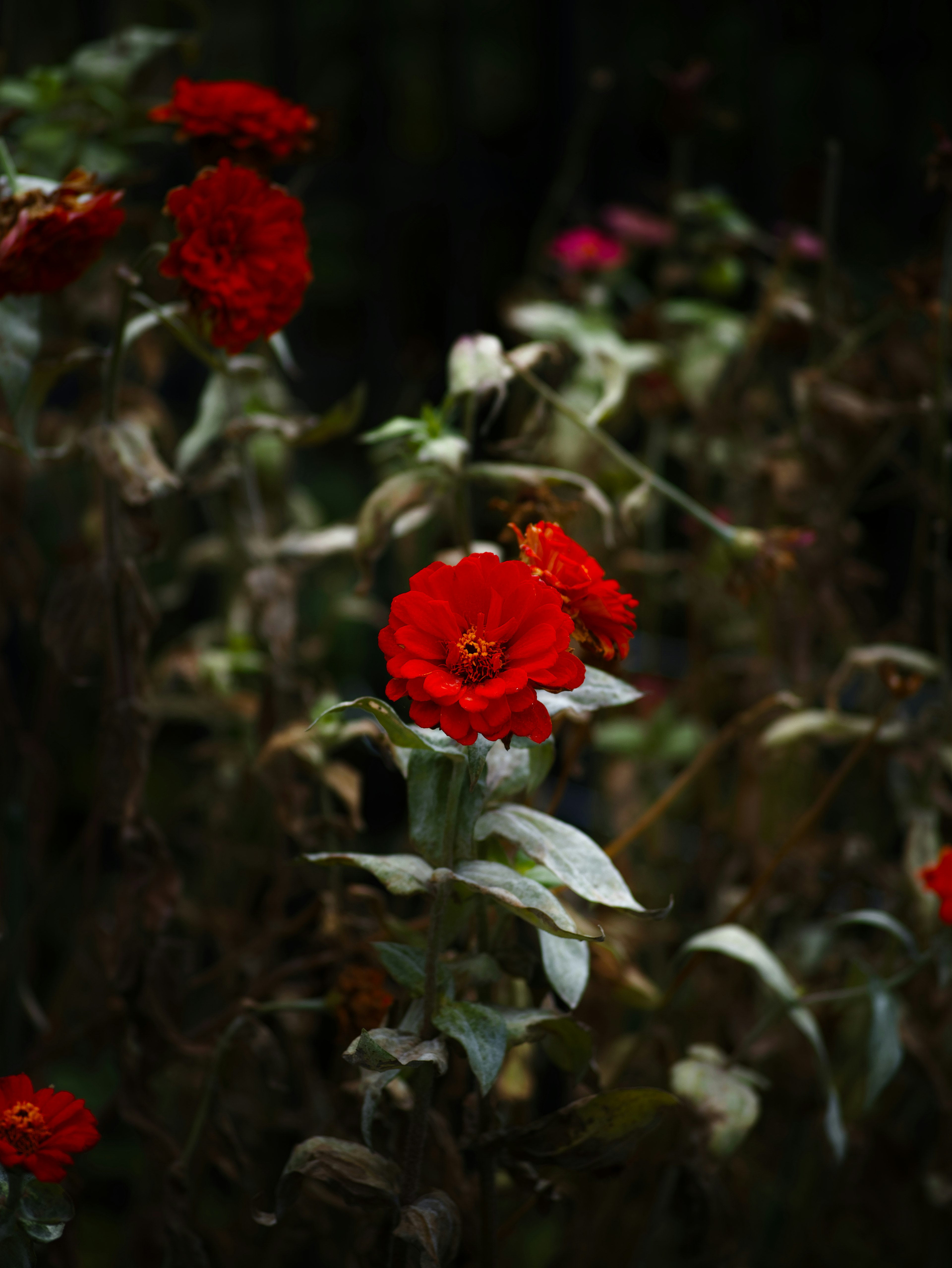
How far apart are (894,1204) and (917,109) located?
118 cm

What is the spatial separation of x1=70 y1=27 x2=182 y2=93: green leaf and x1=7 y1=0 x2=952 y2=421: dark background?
356 millimetres

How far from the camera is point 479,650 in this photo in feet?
1.51

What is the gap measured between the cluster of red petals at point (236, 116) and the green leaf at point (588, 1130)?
59cm

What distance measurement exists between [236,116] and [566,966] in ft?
1.75

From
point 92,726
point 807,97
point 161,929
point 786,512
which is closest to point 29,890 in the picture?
point 161,929

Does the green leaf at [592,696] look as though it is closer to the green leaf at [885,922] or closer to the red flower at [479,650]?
the red flower at [479,650]

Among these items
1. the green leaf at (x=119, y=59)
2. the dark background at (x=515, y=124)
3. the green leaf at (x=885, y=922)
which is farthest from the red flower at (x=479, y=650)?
the dark background at (x=515, y=124)

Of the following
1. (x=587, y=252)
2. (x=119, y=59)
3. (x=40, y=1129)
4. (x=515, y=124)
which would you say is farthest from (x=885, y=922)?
(x=515, y=124)

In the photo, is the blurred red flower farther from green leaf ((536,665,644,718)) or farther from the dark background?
green leaf ((536,665,644,718))

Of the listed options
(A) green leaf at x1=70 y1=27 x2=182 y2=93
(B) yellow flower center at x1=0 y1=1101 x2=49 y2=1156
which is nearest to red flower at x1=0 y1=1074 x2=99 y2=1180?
(B) yellow flower center at x1=0 y1=1101 x2=49 y2=1156

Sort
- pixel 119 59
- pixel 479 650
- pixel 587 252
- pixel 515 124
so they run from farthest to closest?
pixel 515 124
pixel 587 252
pixel 119 59
pixel 479 650

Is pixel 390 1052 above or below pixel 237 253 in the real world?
below

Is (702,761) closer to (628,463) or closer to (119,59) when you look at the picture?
(628,463)

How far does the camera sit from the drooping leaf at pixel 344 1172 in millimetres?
553
